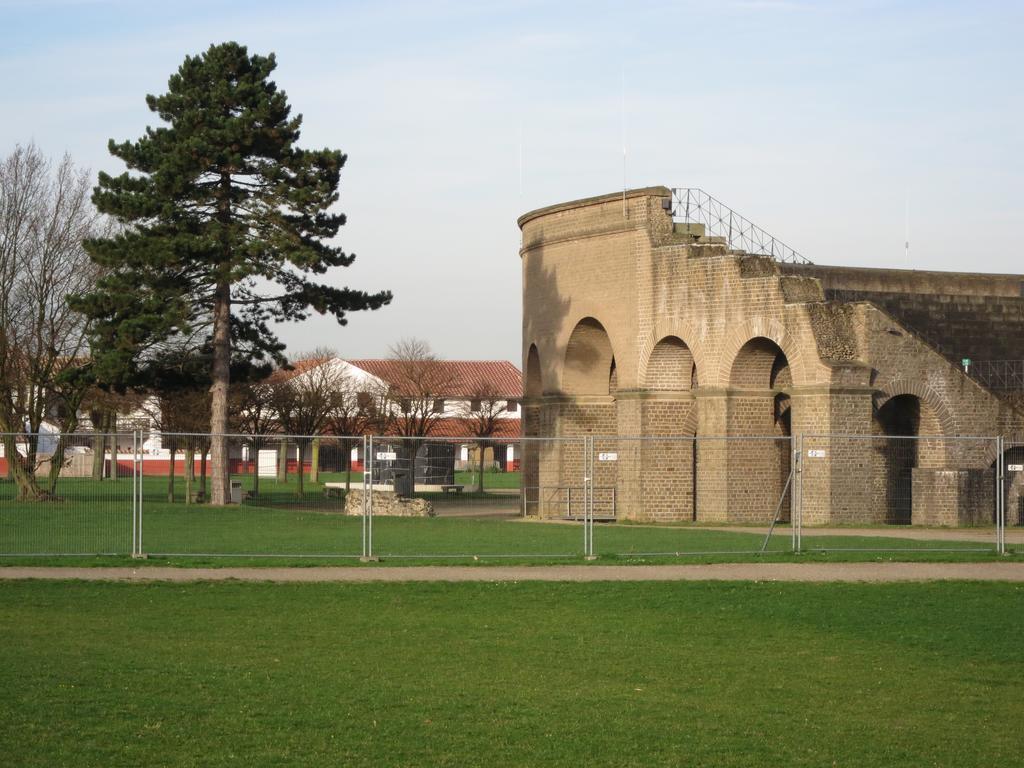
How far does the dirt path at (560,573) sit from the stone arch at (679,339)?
45.5ft

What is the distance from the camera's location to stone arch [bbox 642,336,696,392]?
37.2m

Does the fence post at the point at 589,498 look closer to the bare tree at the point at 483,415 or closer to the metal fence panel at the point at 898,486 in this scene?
the metal fence panel at the point at 898,486

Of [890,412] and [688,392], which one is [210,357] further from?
[890,412]

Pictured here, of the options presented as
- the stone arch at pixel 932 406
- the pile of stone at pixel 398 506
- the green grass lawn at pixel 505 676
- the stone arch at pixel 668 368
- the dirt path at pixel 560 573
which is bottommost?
the green grass lawn at pixel 505 676

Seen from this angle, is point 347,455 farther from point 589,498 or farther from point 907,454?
point 907,454

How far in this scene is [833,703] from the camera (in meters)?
11.2

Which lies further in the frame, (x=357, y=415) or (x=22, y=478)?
(x=357, y=415)

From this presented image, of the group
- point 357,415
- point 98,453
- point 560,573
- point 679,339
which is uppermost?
point 679,339

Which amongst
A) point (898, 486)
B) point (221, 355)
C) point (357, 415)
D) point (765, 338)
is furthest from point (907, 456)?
point (357, 415)

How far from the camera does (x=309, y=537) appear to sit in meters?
25.9

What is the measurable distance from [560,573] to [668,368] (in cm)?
1687

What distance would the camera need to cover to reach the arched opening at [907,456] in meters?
33.1

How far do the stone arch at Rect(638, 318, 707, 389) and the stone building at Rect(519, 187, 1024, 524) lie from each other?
5 centimetres

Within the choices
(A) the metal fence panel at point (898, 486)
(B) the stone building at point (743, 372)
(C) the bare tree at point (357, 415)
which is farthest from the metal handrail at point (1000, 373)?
(C) the bare tree at point (357, 415)
